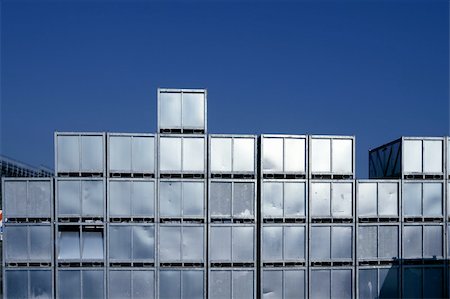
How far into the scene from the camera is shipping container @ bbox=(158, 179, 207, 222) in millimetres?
9680

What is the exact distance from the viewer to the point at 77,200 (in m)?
9.62

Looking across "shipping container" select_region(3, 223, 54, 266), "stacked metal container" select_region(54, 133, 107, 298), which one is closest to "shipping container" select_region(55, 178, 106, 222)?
"stacked metal container" select_region(54, 133, 107, 298)

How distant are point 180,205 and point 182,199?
5.7 inches

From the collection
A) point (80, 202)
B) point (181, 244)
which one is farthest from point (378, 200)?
point (80, 202)

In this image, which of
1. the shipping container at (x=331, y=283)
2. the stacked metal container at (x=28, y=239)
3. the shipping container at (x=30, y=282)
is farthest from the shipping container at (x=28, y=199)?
the shipping container at (x=331, y=283)

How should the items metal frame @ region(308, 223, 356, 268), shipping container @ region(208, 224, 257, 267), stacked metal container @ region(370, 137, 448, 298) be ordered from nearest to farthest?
1. shipping container @ region(208, 224, 257, 267)
2. metal frame @ region(308, 223, 356, 268)
3. stacked metal container @ region(370, 137, 448, 298)

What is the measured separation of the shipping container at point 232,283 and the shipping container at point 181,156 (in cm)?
234

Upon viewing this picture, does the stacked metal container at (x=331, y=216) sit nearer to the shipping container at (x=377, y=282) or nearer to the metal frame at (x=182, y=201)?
the shipping container at (x=377, y=282)

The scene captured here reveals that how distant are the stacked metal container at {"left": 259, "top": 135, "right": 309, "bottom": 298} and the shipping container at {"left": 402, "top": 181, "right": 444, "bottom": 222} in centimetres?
253

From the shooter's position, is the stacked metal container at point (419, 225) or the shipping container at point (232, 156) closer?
the shipping container at point (232, 156)

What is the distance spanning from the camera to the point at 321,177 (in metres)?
10.0

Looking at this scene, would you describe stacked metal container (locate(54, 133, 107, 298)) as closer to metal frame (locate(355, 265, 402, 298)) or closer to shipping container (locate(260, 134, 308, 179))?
shipping container (locate(260, 134, 308, 179))

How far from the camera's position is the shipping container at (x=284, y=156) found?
9.84 meters

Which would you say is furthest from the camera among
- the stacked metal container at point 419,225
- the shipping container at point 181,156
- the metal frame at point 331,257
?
the stacked metal container at point 419,225
